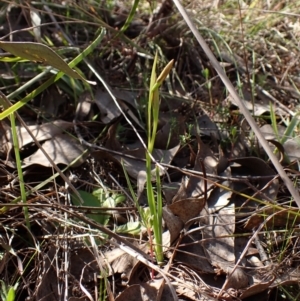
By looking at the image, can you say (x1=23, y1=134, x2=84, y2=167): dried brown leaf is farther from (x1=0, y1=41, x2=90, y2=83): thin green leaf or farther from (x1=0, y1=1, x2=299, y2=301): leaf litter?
(x1=0, y1=41, x2=90, y2=83): thin green leaf

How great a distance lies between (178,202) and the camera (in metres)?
1.57

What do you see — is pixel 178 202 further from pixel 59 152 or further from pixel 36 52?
pixel 36 52

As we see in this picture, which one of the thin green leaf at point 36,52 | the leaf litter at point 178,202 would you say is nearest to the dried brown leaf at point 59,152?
the leaf litter at point 178,202

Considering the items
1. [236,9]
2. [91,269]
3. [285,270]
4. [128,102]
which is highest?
[236,9]

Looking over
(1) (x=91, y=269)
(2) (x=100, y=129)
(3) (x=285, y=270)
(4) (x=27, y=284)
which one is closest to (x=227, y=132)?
(2) (x=100, y=129)

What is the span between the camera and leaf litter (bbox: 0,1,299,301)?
145 cm

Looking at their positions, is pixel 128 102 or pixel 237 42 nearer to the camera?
pixel 128 102

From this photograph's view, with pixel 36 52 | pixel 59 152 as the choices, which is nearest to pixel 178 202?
pixel 59 152

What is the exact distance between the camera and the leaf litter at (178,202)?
145 cm

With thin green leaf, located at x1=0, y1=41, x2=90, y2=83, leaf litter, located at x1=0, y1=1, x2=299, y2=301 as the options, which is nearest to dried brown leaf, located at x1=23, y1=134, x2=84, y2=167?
leaf litter, located at x1=0, y1=1, x2=299, y2=301

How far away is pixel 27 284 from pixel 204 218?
1.68 feet

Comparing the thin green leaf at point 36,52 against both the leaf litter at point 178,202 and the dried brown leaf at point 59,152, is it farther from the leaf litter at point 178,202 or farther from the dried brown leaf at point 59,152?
the dried brown leaf at point 59,152

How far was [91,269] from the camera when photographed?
1490mm

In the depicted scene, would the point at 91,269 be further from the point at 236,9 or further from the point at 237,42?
the point at 236,9
